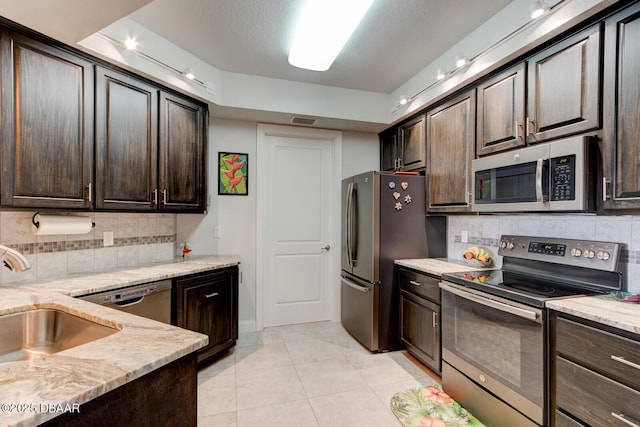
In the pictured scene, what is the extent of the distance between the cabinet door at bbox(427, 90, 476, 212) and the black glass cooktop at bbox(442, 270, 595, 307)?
1.87 ft

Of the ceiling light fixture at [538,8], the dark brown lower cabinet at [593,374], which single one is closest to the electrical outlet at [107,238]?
the dark brown lower cabinet at [593,374]

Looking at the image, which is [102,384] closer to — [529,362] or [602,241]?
[529,362]

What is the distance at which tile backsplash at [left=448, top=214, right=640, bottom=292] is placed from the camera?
5.58 ft

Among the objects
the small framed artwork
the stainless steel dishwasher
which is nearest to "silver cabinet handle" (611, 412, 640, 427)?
the stainless steel dishwasher

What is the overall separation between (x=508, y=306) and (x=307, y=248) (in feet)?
7.50

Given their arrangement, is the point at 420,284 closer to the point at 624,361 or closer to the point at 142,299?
the point at 624,361

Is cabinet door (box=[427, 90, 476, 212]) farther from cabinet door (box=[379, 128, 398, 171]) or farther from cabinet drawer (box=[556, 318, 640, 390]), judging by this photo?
cabinet drawer (box=[556, 318, 640, 390])

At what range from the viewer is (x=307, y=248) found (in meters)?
3.65

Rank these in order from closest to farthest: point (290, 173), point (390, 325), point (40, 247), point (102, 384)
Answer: point (102, 384), point (40, 247), point (390, 325), point (290, 173)

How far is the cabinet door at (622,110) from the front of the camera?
1.44 m

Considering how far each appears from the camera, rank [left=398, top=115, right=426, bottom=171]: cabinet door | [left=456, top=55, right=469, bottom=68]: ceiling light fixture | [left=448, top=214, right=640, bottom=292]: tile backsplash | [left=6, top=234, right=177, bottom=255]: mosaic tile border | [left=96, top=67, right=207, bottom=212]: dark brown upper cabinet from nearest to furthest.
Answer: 1. [left=448, top=214, right=640, bottom=292]: tile backsplash
2. [left=6, top=234, right=177, bottom=255]: mosaic tile border
3. [left=96, top=67, right=207, bottom=212]: dark brown upper cabinet
4. [left=456, top=55, right=469, bottom=68]: ceiling light fixture
5. [left=398, top=115, right=426, bottom=171]: cabinet door

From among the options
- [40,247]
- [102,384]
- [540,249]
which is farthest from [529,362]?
[40,247]

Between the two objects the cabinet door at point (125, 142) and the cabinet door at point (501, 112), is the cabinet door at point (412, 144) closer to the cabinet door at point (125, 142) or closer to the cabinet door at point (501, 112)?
the cabinet door at point (501, 112)

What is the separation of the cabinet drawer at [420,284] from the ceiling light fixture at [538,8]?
1.78 m
